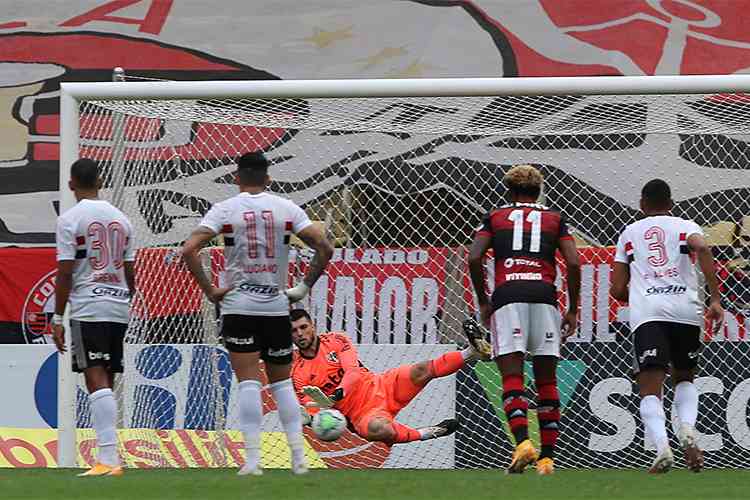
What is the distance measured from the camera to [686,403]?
861 cm

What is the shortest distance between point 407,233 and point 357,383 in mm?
1652

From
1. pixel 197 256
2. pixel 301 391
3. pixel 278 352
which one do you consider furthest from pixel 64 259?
pixel 301 391

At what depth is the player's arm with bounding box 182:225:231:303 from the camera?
25.6ft

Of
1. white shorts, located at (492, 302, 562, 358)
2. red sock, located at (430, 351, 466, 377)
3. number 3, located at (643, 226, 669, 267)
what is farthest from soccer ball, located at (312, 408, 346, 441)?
number 3, located at (643, 226, 669, 267)

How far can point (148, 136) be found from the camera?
11.7 metres

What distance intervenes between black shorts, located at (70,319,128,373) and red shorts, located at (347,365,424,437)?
116 inches

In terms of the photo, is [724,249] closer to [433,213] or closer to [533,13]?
[433,213]

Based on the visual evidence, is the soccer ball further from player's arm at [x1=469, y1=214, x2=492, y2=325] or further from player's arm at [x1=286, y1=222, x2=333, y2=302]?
player's arm at [x1=286, y1=222, x2=333, y2=302]

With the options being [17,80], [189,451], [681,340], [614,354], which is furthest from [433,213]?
[17,80]

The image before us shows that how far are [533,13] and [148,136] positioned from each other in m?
8.12

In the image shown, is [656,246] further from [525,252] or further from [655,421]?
[655,421]

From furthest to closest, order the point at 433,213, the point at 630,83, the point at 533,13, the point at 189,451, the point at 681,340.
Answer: the point at 533,13 < the point at 433,213 < the point at 189,451 < the point at 630,83 < the point at 681,340

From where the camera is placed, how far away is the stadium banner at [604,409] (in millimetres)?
11250

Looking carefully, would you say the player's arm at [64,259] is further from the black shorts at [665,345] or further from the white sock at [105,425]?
the black shorts at [665,345]
